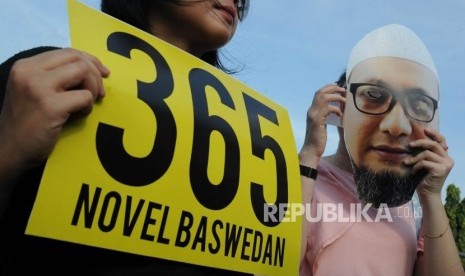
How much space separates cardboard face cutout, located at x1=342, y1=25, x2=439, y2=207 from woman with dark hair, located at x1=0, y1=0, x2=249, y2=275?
2.25ft

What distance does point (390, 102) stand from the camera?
4.95 ft

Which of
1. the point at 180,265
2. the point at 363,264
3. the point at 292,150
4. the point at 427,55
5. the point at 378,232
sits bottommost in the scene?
the point at 180,265

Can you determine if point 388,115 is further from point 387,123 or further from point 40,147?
point 40,147

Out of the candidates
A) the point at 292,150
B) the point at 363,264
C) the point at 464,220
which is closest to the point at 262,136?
the point at 292,150

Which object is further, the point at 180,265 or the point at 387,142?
the point at 387,142

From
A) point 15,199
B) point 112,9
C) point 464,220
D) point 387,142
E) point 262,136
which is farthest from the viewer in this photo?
point 464,220

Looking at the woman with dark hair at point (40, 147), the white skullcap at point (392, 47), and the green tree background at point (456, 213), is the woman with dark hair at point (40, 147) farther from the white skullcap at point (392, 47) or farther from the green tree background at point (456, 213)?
the green tree background at point (456, 213)

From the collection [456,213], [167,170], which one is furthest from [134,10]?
[456,213]

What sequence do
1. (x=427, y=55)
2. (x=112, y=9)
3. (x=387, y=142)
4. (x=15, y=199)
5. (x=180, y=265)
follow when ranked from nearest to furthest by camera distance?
(x=15, y=199), (x=180, y=265), (x=112, y=9), (x=387, y=142), (x=427, y=55)

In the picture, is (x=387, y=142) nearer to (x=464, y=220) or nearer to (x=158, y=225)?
(x=158, y=225)

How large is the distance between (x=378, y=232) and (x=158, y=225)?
887 millimetres

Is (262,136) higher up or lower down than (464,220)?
lower down

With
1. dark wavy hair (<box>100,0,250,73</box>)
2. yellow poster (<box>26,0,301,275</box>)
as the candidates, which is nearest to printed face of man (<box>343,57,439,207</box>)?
yellow poster (<box>26,0,301,275</box>)

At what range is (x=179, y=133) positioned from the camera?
1.02m
